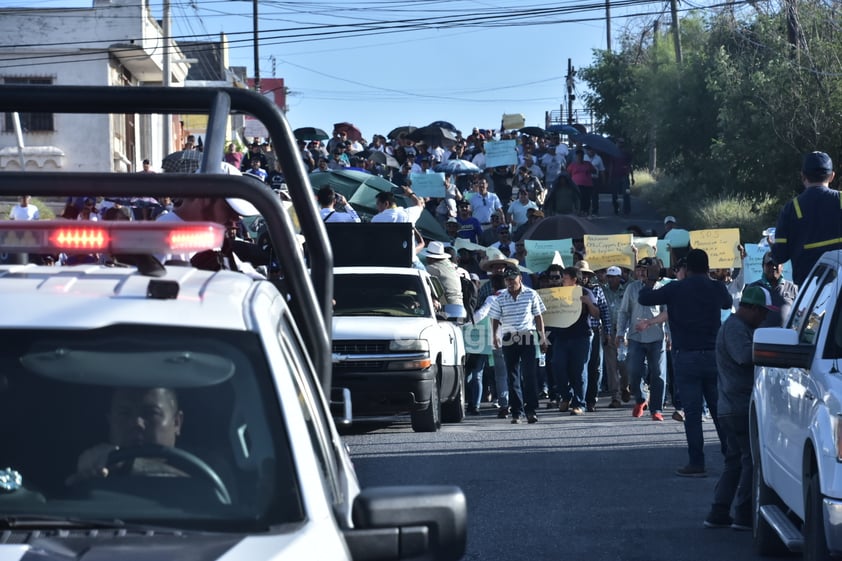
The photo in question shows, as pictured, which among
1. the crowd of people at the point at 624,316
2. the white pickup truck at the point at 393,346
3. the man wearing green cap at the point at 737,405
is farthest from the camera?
the white pickup truck at the point at 393,346

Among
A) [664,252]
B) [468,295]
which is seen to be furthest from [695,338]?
[664,252]

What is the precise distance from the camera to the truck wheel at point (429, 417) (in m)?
16.1

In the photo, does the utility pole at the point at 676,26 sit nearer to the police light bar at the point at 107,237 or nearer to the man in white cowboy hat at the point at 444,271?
the man in white cowboy hat at the point at 444,271

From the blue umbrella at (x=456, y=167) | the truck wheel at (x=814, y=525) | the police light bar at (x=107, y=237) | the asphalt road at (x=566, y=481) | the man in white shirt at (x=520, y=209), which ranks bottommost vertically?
the asphalt road at (x=566, y=481)

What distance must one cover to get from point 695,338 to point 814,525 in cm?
518

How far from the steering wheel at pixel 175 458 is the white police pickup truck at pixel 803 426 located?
389 centimetres

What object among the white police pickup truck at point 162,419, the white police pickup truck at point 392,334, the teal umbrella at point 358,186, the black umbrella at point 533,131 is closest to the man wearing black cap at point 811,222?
the white police pickup truck at point 392,334

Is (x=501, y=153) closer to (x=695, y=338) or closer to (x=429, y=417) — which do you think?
(x=429, y=417)

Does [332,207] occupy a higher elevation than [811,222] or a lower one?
higher

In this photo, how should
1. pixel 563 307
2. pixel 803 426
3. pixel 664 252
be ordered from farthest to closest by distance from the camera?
pixel 664 252 → pixel 563 307 → pixel 803 426

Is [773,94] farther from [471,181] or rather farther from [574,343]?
[574,343]

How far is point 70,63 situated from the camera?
40.3 meters

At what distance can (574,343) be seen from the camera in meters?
18.5

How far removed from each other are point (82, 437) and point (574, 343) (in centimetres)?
1499
